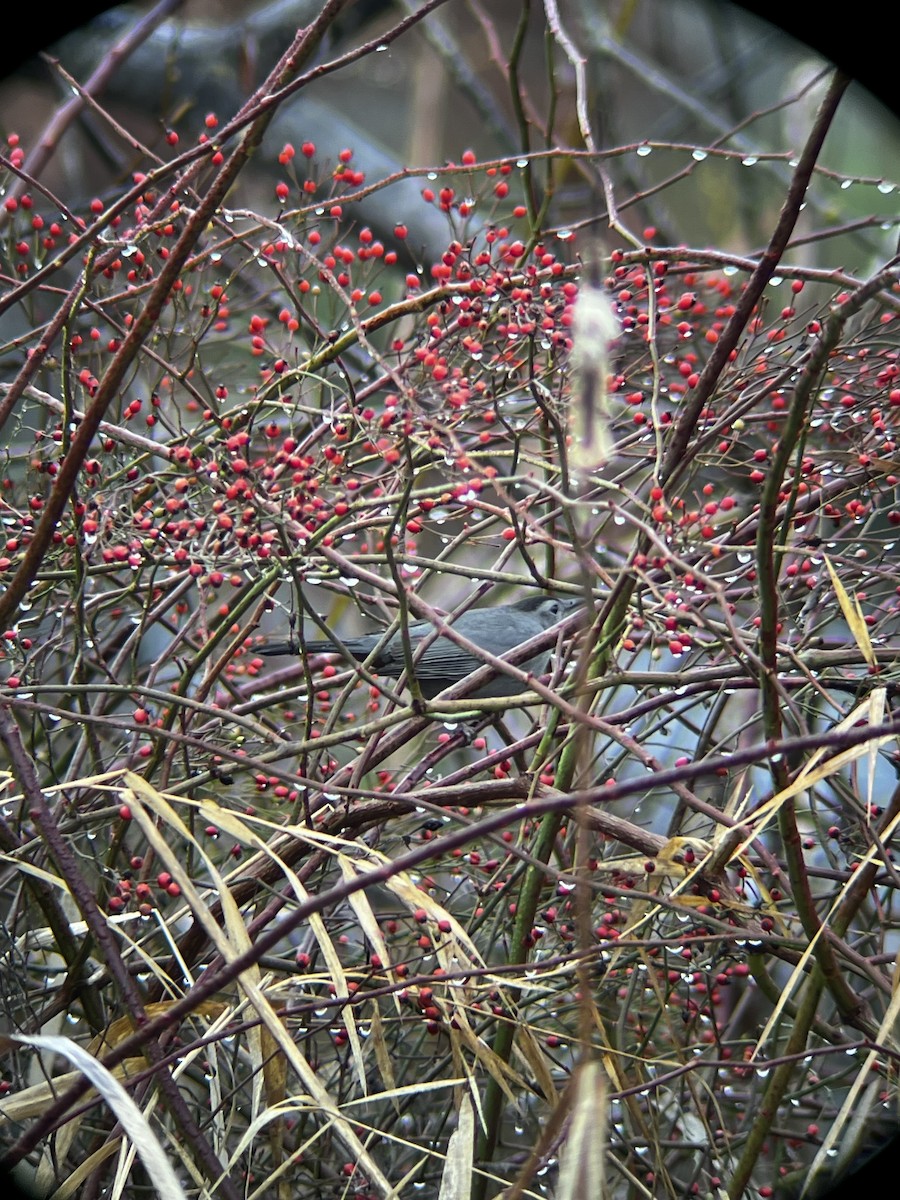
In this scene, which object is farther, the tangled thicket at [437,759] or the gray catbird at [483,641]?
the gray catbird at [483,641]

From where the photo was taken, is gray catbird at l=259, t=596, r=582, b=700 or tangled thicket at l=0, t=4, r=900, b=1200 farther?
gray catbird at l=259, t=596, r=582, b=700

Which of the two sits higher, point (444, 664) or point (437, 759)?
point (444, 664)

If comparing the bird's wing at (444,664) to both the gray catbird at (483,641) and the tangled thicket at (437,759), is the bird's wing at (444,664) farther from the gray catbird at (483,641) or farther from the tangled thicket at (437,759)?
the tangled thicket at (437,759)

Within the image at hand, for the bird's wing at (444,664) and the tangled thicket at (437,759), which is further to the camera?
the bird's wing at (444,664)

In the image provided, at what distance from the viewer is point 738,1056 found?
109 inches

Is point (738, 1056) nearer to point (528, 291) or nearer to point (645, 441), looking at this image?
point (645, 441)

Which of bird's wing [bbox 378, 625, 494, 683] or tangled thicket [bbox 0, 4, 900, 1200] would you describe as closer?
tangled thicket [bbox 0, 4, 900, 1200]

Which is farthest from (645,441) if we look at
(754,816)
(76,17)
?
(76,17)

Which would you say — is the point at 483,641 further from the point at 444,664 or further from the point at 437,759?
the point at 437,759

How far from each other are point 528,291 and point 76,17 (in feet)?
3.48

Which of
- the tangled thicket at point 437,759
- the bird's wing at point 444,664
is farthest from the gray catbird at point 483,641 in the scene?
the tangled thicket at point 437,759

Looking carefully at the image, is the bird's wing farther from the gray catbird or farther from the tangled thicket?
the tangled thicket

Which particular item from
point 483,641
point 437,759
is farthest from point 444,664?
point 437,759

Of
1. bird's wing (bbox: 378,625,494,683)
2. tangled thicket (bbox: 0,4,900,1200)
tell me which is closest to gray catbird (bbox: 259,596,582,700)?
bird's wing (bbox: 378,625,494,683)
